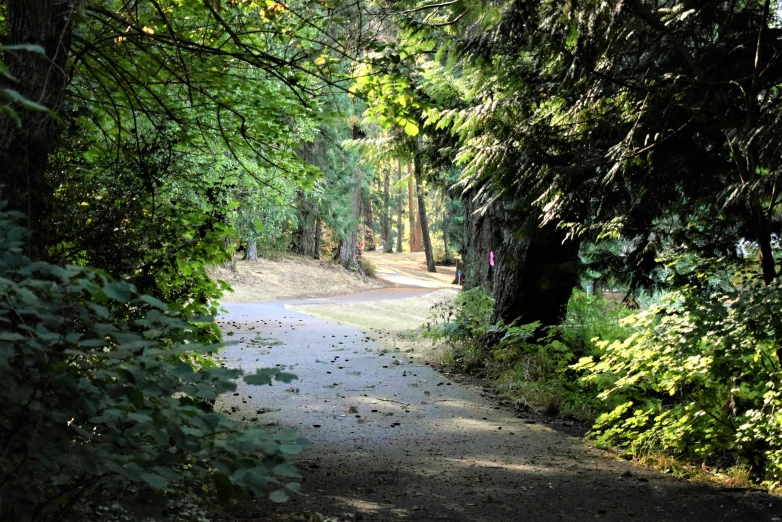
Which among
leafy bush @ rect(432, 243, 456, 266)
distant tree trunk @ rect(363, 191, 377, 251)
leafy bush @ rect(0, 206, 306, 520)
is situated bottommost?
leafy bush @ rect(0, 206, 306, 520)

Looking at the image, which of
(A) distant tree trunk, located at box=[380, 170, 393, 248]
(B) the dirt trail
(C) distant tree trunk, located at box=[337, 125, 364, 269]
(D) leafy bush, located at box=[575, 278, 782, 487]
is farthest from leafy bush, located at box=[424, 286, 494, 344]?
(A) distant tree trunk, located at box=[380, 170, 393, 248]

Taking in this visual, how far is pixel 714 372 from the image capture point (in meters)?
6.02

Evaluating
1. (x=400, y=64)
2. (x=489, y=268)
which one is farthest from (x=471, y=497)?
(x=489, y=268)

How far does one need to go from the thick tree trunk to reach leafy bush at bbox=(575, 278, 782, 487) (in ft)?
16.0

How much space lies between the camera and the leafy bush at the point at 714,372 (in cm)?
552

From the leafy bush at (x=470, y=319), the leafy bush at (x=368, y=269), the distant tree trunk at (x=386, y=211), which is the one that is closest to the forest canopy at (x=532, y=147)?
the leafy bush at (x=470, y=319)

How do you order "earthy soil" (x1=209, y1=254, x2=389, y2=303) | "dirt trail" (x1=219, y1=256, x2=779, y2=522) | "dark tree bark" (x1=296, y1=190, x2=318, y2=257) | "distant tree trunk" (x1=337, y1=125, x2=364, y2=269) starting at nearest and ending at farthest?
"dirt trail" (x1=219, y1=256, x2=779, y2=522) → "earthy soil" (x1=209, y1=254, x2=389, y2=303) → "dark tree bark" (x1=296, y1=190, x2=318, y2=257) → "distant tree trunk" (x1=337, y1=125, x2=364, y2=269)

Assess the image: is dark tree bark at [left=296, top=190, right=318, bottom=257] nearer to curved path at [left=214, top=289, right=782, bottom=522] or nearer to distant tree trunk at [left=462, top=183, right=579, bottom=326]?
distant tree trunk at [left=462, top=183, right=579, bottom=326]

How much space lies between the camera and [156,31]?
21.7ft

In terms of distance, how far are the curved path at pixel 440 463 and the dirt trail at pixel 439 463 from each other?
0.01 meters

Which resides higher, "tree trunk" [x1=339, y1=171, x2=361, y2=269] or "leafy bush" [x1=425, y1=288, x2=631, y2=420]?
"tree trunk" [x1=339, y1=171, x2=361, y2=269]

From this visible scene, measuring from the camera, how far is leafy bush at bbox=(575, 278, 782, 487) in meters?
5.52

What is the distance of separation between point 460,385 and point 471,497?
529cm

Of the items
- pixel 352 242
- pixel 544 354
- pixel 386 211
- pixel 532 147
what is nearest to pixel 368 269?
pixel 352 242
